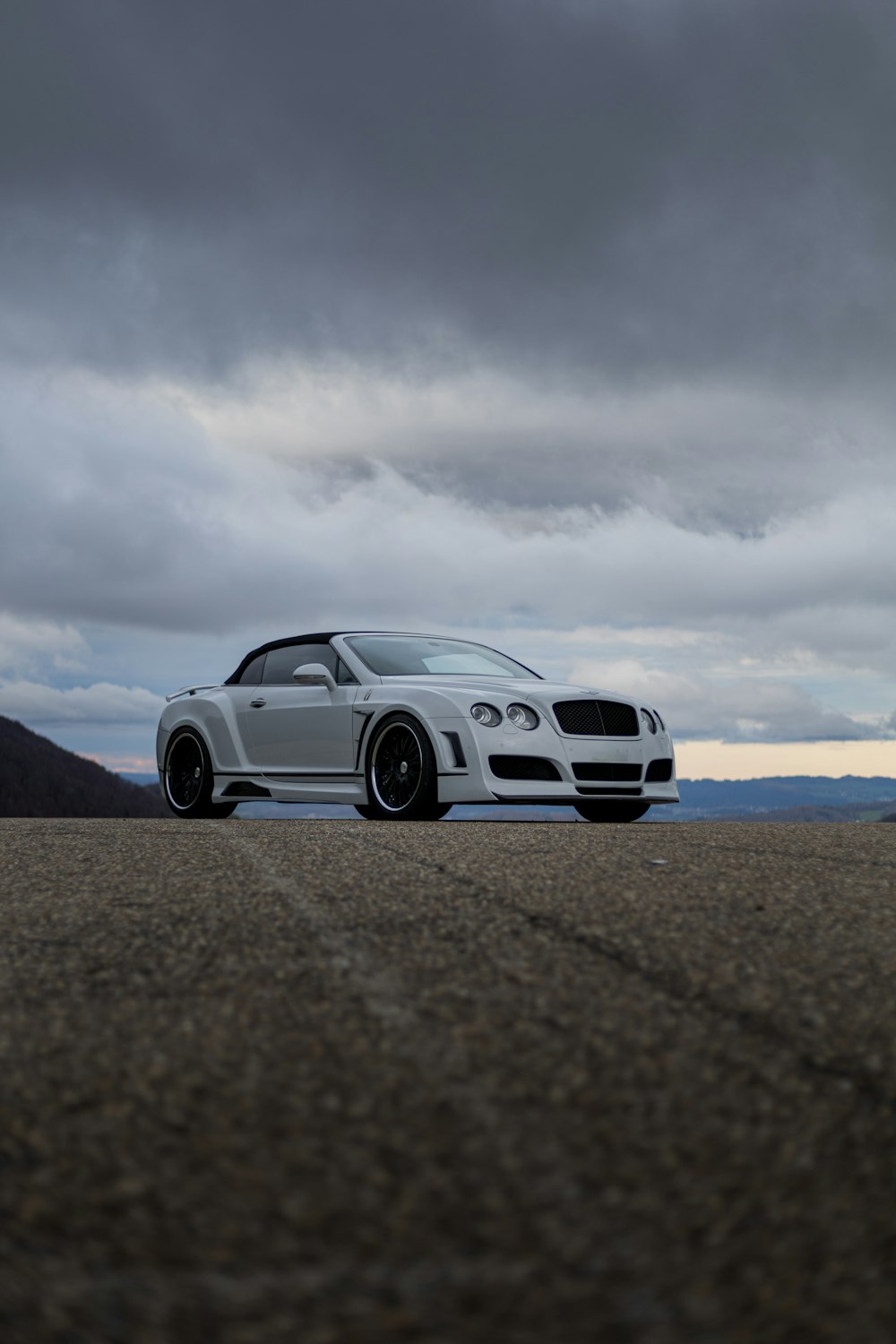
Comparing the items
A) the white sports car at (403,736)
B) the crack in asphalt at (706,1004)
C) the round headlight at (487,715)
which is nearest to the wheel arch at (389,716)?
the white sports car at (403,736)

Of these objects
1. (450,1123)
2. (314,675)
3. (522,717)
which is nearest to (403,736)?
(522,717)

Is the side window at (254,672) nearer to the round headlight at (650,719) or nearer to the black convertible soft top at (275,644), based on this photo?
the black convertible soft top at (275,644)

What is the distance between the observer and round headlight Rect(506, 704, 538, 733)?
26.1 ft

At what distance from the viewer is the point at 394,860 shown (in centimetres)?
461

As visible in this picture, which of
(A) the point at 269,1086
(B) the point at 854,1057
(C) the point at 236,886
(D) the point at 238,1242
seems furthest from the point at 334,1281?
(C) the point at 236,886

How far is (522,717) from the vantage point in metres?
→ 8.01

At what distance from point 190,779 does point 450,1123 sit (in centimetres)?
878

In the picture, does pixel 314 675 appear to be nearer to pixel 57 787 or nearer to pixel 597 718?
pixel 597 718

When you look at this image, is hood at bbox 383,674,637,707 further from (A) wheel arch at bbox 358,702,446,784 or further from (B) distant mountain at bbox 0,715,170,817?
(B) distant mountain at bbox 0,715,170,817

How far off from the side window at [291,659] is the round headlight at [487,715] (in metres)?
1.81

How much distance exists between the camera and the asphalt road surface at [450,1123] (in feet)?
4.42

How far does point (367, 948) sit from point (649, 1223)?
148cm

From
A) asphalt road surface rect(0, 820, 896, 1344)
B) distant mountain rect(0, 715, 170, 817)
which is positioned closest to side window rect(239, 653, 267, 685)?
asphalt road surface rect(0, 820, 896, 1344)

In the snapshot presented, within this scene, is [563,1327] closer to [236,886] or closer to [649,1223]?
[649,1223]
